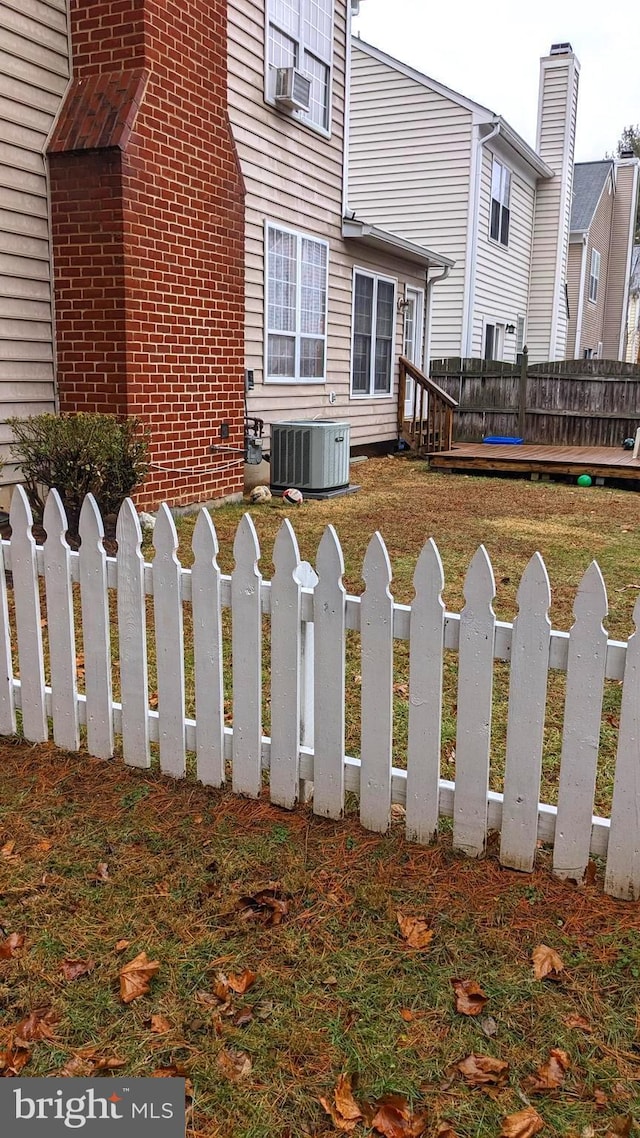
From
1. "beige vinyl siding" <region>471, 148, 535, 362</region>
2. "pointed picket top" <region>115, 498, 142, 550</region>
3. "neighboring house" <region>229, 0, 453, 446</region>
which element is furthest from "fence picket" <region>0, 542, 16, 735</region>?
"beige vinyl siding" <region>471, 148, 535, 362</region>

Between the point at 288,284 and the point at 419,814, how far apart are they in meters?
8.91

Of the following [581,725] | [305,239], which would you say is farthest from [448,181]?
[581,725]

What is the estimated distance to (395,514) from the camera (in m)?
8.59

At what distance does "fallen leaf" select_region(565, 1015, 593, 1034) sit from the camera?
6.55 feet

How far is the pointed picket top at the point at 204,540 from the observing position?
2.77 meters

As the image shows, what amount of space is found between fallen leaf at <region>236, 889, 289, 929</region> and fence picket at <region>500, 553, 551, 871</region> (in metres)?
0.70

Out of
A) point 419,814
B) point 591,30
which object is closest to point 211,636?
point 419,814

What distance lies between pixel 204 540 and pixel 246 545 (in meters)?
0.17

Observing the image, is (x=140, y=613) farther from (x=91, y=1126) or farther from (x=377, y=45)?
(x=377, y=45)

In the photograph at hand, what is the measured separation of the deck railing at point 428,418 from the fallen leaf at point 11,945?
1182cm

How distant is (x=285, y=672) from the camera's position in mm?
2773

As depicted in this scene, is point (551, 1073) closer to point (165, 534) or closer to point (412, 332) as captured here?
point (165, 534)

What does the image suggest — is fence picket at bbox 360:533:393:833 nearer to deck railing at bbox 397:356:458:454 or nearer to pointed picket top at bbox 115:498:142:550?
pointed picket top at bbox 115:498:142:550

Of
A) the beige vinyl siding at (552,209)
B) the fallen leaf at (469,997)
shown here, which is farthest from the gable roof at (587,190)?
the fallen leaf at (469,997)
